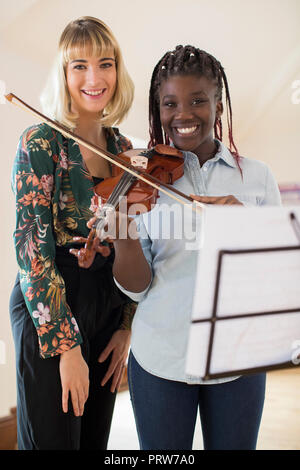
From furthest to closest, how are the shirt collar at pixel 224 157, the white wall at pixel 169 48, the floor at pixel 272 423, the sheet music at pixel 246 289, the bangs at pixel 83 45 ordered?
1. the floor at pixel 272 423
2. the white wall at pixel 169 48
3. the bangs at pixel 83 45
4. the shirt collar at pixel 224 157
5. the sheet music at pixel 246 289

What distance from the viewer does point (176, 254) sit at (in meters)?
0.83

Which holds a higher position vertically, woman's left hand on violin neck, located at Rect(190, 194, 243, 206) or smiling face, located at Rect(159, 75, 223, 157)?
smiling face, located at Rect(159, 75, 223, 157)

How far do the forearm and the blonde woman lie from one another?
175 mm

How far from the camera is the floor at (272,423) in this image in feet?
7.09

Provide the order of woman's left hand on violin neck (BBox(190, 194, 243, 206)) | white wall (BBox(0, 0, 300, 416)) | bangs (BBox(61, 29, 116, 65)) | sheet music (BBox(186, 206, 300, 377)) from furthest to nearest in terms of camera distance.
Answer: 1. white wall (BBox(0, 0, 300, 416))
2. bangs (BBox(61, 29, 116, 65))
3. woman's left hand on violin neck (BBox(190, 194, 243, 206))
4. sheet music (BBox(186, 206, 300, 377))

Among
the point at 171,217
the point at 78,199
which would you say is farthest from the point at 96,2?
the point at 171,217

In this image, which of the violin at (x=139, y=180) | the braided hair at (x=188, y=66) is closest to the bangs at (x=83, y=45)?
the braided hair at (x=188, y=66)

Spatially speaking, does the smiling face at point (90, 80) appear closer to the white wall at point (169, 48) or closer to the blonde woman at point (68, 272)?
the blonde woman at point (68, 272)

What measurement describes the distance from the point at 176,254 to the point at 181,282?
55mm

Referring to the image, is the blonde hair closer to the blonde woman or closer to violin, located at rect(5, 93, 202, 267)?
the blonde woman

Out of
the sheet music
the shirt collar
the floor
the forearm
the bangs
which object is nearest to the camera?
the sheet music

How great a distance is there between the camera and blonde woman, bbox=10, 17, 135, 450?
2.93 ft

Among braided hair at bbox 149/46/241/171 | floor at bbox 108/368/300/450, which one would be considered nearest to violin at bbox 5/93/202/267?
braided hair at bbox 149/46/241/171

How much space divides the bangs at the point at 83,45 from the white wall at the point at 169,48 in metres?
0.81
